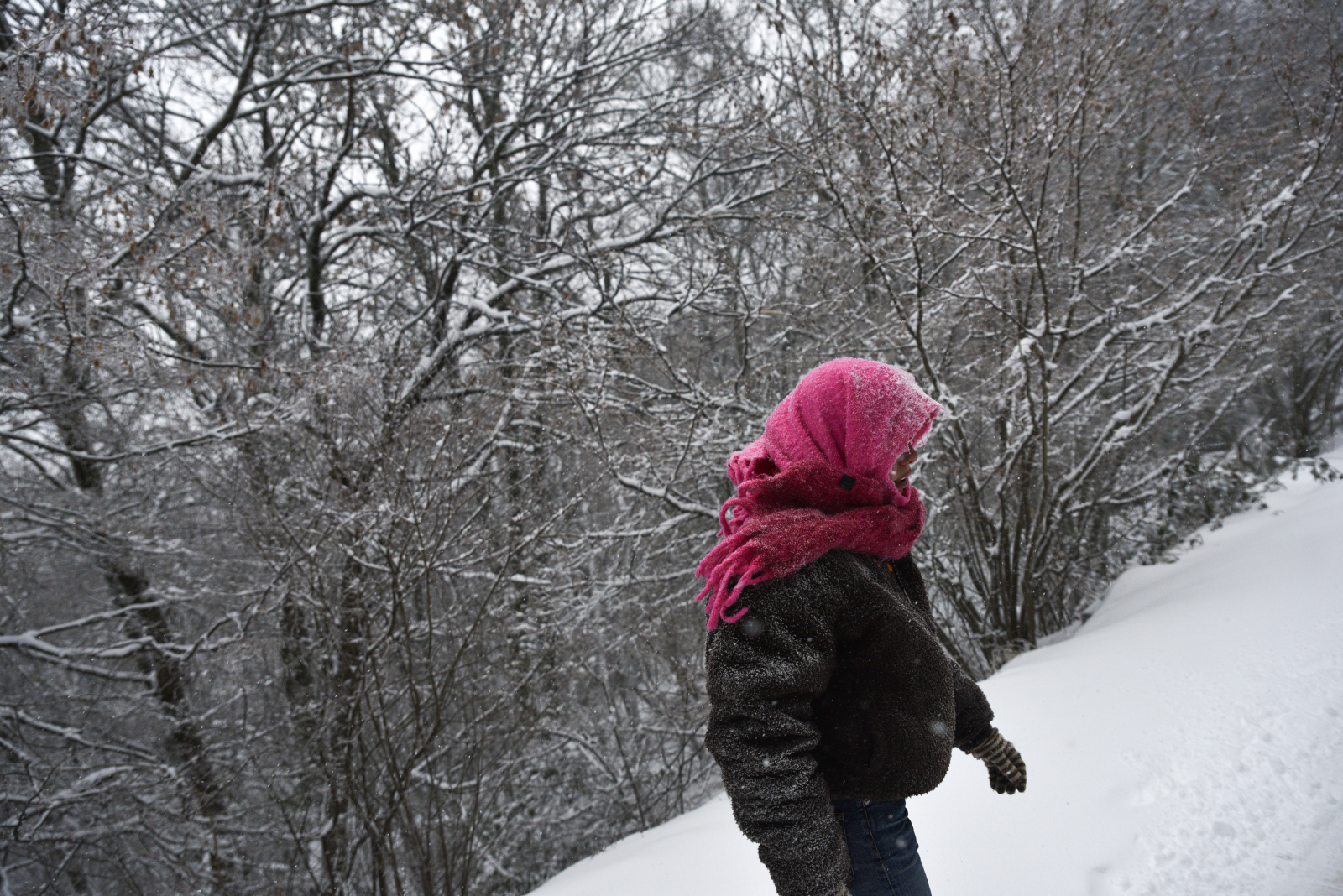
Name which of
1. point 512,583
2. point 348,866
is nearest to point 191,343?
point 512,583

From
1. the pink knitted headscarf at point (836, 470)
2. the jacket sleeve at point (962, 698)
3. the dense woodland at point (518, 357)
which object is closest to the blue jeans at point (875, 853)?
the jacket sleeve at point (962, 698)

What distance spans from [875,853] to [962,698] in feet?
1.49

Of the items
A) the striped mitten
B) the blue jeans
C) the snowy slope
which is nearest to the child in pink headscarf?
the blue jeans

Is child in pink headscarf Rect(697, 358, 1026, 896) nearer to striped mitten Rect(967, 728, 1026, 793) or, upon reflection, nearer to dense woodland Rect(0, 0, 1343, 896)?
striped mitten Rect(967, 728, 1026, 793)

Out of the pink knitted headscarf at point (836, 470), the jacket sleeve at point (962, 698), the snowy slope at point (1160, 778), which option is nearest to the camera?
the pink knitted headscarf at point (836, 470)

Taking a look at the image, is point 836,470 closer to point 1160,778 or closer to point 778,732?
point 778,732

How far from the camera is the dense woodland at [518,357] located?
14.7 feet

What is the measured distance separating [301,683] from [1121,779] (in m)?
5.63

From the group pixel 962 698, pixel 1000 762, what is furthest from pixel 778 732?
pixel 1000 762

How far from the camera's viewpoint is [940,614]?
19.6 feet

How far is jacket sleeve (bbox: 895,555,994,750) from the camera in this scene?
166cm

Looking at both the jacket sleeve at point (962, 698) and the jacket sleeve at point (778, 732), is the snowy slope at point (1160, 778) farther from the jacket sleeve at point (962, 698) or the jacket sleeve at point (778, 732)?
the jacket sleeve at point (778, 732)

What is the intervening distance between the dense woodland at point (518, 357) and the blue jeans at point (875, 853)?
3166 mm

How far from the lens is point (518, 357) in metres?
6.55
